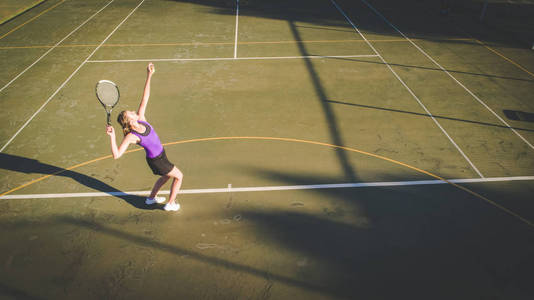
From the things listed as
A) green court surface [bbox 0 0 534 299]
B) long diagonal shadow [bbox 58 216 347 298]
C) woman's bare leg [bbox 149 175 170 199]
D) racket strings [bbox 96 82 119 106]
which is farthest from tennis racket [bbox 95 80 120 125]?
long diagonal shadow [bbox 58 216 347 298]

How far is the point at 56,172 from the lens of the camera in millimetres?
7082

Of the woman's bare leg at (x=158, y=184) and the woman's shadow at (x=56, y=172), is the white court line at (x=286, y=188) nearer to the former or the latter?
the woman's shadow at (x=56, y=172)

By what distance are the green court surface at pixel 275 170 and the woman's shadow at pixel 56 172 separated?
0.14ft

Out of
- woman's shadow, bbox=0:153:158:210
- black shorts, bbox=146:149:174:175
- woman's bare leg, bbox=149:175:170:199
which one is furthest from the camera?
woman's shadow, bbox=0:153:158:210

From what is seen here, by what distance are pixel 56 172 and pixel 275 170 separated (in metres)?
5.09

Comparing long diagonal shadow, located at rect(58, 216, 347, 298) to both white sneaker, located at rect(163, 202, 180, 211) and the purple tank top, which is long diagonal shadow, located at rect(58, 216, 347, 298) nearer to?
white sneaker, located at rect(163, 202, 180, 211)

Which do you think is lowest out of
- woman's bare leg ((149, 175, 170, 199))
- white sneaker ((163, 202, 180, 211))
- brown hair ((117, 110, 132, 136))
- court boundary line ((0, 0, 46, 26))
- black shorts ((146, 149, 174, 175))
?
white sneaker ((163, 202, 180, 211))

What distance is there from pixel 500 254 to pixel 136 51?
13483mm

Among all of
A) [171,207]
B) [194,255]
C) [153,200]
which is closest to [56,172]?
[153,200]

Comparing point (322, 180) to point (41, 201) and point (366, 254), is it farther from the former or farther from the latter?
point (41, 201)

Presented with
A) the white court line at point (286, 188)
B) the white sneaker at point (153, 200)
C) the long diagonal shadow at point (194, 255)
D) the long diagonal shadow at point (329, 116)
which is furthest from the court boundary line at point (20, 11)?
the white sneaker at point (153, 200)

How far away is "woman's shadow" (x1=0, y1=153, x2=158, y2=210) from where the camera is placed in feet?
21.1

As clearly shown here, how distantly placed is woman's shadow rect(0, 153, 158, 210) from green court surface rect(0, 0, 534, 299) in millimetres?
42

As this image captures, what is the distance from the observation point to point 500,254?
5355mm
